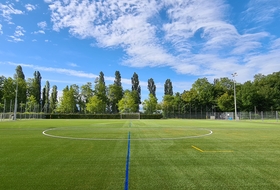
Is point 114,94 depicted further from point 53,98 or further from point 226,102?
point 226,102

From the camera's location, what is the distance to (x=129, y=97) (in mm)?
78250

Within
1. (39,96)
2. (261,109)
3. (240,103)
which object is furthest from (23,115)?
(261,109)

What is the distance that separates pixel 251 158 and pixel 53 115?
6343cm

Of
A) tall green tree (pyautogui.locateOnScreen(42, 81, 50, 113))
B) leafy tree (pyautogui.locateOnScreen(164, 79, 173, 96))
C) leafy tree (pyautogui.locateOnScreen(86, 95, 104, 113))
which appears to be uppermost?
leafy tree (pyautogui.locateOnScreen(164, 79, 173, 96))

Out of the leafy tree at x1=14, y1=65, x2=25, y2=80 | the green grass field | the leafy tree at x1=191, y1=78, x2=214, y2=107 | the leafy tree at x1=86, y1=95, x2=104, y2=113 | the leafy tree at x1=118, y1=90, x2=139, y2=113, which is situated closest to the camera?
the green grass field

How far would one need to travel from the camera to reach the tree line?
238 feet

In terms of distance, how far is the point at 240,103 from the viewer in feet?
249

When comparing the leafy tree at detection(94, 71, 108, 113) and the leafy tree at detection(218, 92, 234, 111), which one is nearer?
the leafy tree at detection(218, 92, 234, 111)

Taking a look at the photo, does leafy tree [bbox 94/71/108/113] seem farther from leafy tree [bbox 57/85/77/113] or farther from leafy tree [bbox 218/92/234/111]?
leafy tree [bbox 218/92/234/111]

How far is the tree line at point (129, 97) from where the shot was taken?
72438 mm

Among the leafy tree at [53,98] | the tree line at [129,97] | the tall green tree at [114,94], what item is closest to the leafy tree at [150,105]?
the tree line at [129,97]

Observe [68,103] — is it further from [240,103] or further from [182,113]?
[240,103]

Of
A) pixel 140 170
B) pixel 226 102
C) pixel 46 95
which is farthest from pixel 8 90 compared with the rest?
pixel 140 170

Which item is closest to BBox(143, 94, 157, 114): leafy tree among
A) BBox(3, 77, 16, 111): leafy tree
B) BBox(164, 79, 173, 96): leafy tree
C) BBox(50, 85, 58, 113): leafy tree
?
BBox(164, 79, 173, 96): leafy tree
